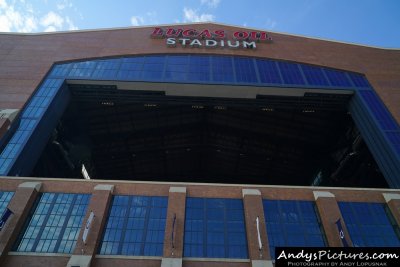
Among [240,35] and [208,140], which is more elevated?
[240,35]

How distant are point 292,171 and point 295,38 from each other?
21.2 meters

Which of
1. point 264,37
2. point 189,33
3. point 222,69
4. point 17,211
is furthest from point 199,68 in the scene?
point 17,211

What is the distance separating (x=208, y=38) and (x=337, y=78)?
1768cm

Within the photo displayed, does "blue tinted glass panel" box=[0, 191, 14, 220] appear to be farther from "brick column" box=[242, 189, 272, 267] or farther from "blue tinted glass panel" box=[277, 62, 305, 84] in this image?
"blue tinted glass panel" box=[277, 62, 305, 84]

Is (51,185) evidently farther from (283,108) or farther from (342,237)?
(283,108)

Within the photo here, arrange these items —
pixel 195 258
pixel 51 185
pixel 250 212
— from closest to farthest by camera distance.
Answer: pixel 195 258, pixel 250 212, pixel 51 185

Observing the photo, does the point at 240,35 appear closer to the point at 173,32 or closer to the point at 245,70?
the point at 245,70

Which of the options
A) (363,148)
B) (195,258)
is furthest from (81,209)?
(363,148)

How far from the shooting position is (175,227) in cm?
2561

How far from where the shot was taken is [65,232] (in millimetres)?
25781

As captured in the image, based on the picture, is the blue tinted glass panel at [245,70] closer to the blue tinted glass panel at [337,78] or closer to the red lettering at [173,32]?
the red lettering at [173,32]

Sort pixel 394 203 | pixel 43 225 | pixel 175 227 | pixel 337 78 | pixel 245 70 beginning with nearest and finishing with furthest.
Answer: pixel 175 227, pixel 43 225, pixel 394 203, pixel 337 78, pixel 245 70

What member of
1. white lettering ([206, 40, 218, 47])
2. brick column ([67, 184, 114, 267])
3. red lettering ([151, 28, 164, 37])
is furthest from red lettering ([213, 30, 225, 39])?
brick column ([67, 184, 114, 267])

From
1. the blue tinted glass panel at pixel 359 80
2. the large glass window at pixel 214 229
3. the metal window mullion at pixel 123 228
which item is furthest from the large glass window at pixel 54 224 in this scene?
the blue tinted glass panel at pixel 359 80
